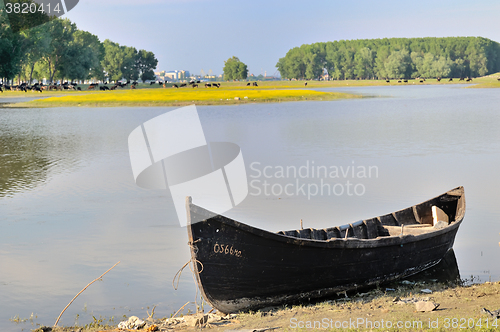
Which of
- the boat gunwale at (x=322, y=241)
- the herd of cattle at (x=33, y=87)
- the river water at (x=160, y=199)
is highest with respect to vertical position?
the herd of cattle at (x=33, y=87)

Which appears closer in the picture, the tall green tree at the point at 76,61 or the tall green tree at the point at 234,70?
the tall green tree at the point at 76,61

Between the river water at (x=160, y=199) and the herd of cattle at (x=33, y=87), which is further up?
the herd of cattle at (x=33, y=87)

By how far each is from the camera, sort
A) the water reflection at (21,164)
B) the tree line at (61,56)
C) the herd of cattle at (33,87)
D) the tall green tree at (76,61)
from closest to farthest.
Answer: the water reflection at (21,164), the tree line at (61,56), the herd of cattle at (33,87), the tall green tree at (76,61)

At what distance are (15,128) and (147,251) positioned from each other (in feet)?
105

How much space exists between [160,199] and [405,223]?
26.1 feet

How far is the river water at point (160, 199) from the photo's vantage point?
989 cm

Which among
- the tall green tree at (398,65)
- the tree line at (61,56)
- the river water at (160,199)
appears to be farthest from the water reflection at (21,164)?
the tall green tree at (398,65)

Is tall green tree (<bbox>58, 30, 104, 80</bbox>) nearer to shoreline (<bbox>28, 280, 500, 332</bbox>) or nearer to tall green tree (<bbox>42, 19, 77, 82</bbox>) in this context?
tall green tree (<bbox>42, 19, 77, 82</bbox>)

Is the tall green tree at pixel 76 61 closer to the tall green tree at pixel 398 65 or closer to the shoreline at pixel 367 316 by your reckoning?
the tall green tree at pixel 398 65

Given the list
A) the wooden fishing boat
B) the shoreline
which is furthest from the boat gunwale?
the shoreline

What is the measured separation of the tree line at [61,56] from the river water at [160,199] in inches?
1621

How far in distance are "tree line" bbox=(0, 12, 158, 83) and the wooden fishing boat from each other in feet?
227

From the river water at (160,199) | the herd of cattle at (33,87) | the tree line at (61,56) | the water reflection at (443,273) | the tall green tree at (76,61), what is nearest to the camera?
the river water at (160,199)

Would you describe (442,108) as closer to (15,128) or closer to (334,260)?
(15,128)
